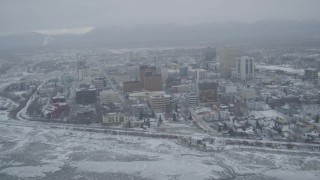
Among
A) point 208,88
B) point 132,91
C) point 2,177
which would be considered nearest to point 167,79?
point 132,91

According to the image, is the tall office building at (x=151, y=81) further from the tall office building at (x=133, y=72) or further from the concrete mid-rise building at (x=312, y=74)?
the concrete mid-rise building at (x=312, y=74)

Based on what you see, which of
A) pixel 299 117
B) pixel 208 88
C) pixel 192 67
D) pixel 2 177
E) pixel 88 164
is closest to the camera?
pixel 2 177

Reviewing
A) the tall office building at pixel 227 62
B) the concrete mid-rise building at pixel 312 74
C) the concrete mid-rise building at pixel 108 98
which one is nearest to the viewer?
the concrete mid-rise building at pixel 108 98

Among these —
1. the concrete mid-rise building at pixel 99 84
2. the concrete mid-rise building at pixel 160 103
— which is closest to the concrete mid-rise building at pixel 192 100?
the concrete mid-rise building at pixel 160 103

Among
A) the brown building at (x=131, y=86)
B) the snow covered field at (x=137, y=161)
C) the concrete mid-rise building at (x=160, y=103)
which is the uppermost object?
the brown building at (x=131, y=86)

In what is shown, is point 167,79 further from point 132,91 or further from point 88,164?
point 88,164

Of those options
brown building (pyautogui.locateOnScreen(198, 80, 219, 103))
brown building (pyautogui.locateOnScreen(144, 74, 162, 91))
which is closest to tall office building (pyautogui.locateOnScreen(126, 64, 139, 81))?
brown building (pyautogui.locateOnScreen(144, 74, 162, 91))
